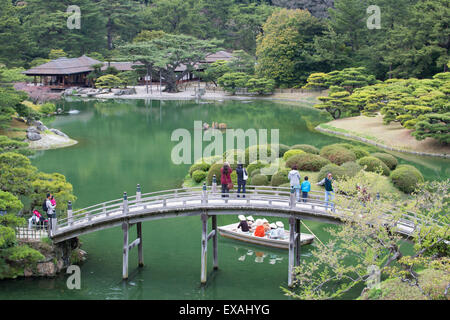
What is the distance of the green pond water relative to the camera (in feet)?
65.5

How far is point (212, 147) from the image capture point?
1671 inches

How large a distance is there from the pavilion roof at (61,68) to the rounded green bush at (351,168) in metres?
53.4

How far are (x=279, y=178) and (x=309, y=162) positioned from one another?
6.63ft

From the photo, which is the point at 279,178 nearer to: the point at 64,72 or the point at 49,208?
the point at 49,208

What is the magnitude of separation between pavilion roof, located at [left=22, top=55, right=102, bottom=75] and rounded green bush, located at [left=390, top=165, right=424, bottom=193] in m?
54.9

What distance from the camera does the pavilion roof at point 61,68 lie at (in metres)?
75.1

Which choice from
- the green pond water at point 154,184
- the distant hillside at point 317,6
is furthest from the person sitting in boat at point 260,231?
the distant hillside at point 317,6

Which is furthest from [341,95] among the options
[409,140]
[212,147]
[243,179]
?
[243,179]

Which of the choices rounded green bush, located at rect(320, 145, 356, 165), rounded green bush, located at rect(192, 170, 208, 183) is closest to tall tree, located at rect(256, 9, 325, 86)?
rounded green bush, located at rect(320, 145, 356, 165)

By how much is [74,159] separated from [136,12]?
60010 millimetres

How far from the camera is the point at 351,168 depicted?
29.8 m

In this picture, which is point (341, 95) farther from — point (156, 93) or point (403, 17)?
point (156, 93)
